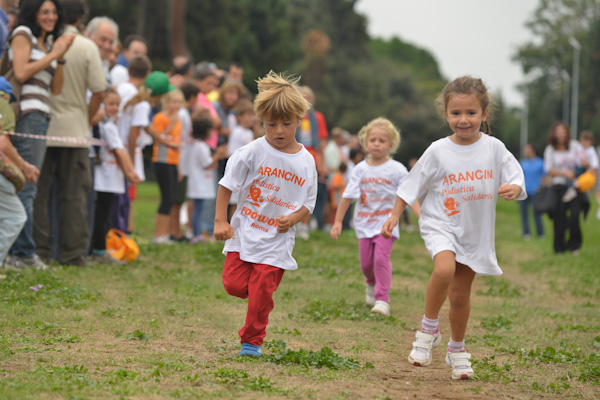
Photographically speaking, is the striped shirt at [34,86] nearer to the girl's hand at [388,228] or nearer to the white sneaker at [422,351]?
the girl's hand at [388,228]

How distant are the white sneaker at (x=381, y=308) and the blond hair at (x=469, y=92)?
2.39m

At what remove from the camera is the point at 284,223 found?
5590 millimetres

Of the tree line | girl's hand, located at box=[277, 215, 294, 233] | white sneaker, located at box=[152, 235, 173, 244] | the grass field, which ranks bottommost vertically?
white sneaker, located at box=[152, 235, 173, 244]

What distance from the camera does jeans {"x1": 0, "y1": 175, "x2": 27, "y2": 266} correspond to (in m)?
7.67

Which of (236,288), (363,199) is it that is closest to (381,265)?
(363,199)

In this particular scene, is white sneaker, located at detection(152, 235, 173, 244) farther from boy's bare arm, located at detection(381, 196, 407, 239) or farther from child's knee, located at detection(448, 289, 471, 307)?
child's knee, located at detection(448, 289, 471, 307)

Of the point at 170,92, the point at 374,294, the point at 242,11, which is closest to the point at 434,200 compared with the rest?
the point at 374,294

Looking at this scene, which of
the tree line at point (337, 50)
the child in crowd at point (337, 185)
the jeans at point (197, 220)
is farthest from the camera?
the tree line at point (337, 50)

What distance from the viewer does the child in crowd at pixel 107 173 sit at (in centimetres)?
991

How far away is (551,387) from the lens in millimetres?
5281

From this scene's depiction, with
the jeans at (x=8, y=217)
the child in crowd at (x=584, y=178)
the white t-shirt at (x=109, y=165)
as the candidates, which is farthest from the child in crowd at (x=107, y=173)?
the child in crowd at (x=584, y=178)

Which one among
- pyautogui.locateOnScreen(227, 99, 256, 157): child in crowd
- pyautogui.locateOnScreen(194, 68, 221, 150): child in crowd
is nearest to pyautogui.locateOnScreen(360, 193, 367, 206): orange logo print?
pyautogui.locateOnScreen(227, 99, 256, 157): child in crowd

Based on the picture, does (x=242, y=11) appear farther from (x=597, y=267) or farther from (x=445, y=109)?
(x=445, y=109)

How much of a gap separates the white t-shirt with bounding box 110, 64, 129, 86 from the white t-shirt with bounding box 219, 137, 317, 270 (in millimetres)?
6024
